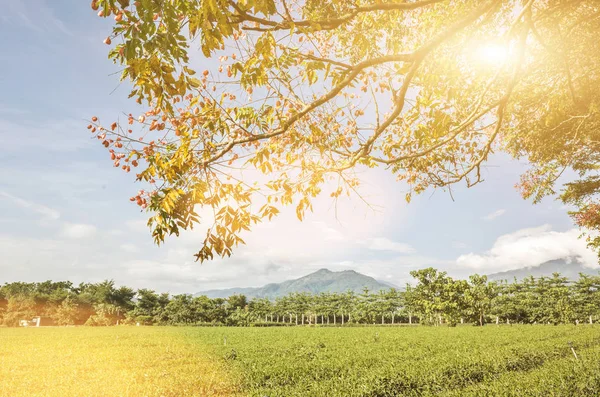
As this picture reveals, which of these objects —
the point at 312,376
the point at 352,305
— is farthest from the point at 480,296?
the point at 312,376

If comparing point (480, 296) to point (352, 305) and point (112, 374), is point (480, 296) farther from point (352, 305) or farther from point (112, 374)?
point (112, 374)

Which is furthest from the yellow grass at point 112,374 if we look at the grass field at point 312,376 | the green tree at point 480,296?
the green tree at point 480,296

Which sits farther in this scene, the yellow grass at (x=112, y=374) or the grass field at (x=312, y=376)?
the yellow grass at (x=112, y=374)

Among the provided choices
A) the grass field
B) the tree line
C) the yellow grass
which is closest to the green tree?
the tree line

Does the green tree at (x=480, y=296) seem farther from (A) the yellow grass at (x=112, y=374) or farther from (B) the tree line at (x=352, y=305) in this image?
(A) the yellow grass at (x=112, y=374)

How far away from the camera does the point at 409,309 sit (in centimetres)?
7469

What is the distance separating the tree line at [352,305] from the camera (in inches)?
2180

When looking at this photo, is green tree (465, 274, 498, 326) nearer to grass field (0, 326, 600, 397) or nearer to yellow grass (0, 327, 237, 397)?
grass field (0, 326, 600, 397)

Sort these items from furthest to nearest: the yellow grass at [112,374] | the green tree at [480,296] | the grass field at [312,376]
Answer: the green tree at [480,296]
the yellow grass at [112,374]
the grass field at [312,376]

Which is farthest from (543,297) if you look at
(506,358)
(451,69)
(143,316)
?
(143,316)

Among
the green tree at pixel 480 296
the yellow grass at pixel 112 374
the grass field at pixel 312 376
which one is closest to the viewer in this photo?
the grass field at pixel 312 376

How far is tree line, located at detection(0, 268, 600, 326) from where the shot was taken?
55.4 meters

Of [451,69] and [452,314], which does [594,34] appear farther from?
[452,314]

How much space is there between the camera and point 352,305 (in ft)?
269
